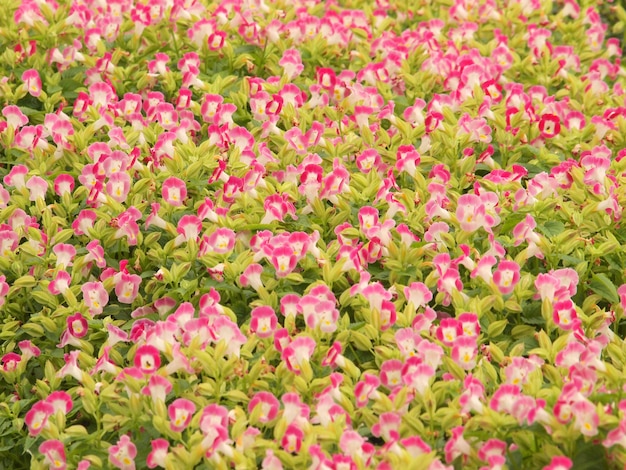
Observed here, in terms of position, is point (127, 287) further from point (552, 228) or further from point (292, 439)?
point (552, 228)

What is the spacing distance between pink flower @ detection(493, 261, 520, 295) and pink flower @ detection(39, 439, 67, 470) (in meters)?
1.50

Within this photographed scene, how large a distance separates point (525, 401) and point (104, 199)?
1.86 m

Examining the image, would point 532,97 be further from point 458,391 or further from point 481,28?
point 458,391

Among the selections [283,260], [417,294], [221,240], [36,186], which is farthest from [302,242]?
[36,186]

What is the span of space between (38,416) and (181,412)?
51cm

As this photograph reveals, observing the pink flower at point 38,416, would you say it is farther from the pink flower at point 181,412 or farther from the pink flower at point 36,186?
the pink flower at point 36,186

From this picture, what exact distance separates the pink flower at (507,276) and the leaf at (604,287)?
1.08 ft

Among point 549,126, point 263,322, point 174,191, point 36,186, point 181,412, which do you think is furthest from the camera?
point 549,126

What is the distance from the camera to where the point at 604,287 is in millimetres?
3539

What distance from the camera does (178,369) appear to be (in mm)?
3078

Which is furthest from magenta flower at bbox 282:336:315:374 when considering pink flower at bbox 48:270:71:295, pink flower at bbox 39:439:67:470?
pink flower at bbox 48:270:71:295

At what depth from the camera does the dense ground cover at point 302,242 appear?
9.53 ft

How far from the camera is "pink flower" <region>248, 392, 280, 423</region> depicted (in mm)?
2914

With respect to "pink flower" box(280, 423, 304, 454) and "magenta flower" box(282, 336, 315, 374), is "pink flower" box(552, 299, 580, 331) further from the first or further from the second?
"pink flower" box(280, 423, 304, 454)
